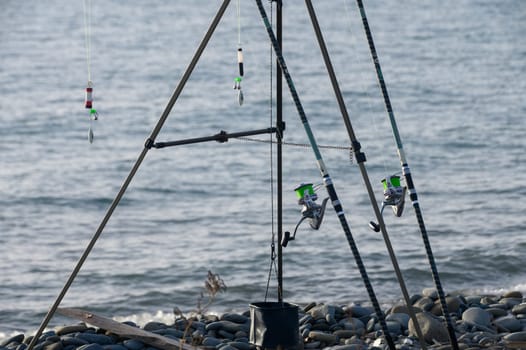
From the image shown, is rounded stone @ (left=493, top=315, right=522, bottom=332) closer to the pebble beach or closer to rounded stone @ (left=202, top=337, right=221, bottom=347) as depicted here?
the pebble beach

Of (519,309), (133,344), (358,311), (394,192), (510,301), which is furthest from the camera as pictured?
(510,301)

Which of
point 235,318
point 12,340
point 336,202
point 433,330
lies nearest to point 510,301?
point 433,330

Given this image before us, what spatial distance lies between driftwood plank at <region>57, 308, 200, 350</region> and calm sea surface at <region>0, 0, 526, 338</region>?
4.11 ft

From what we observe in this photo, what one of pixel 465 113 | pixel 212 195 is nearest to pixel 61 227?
pixel 212 195

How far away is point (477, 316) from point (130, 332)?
2161 millimetres

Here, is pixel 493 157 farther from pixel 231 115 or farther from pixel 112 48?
pixel 112 48

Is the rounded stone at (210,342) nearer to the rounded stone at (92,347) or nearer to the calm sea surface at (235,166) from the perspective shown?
the rounded stone at (92,347)

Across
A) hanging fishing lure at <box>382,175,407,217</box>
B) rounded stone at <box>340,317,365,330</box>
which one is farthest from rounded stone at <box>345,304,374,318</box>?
hanging fishing lure at <box>382,175,407,217</box>

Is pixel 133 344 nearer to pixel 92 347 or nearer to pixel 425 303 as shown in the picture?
pixel 92 347

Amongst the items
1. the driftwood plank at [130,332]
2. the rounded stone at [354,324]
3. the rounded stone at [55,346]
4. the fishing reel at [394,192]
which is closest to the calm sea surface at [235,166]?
the fishing reel at [394,192]

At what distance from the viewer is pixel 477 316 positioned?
693 centimetres

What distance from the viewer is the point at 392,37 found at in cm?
2619

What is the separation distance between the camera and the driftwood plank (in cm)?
612

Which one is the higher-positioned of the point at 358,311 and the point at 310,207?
the point at 310,207
